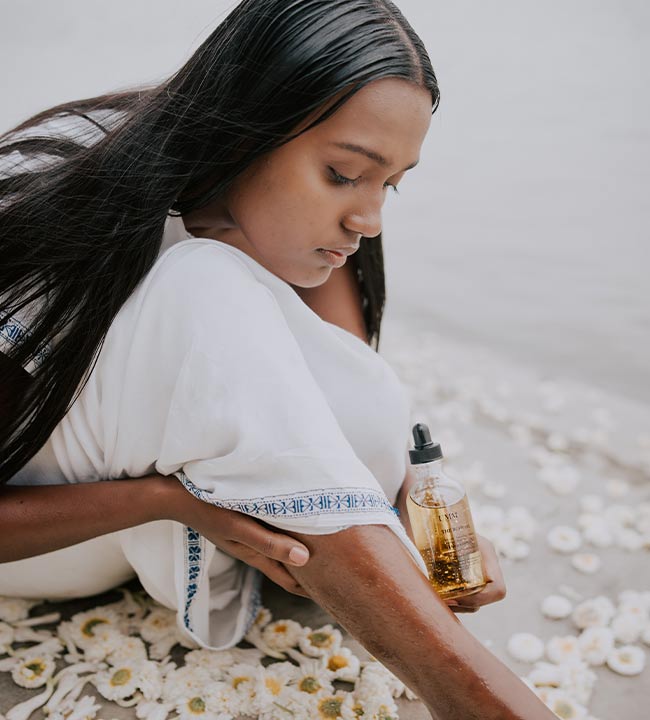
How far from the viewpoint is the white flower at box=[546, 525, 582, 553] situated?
1780mm

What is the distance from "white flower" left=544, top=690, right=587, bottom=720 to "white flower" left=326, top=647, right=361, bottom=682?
333 mm

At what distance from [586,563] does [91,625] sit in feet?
3.54

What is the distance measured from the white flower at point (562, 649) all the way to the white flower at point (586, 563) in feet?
0.84

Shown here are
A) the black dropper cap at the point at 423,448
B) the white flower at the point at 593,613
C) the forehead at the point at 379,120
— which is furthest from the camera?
the white flower at the point at 593,613

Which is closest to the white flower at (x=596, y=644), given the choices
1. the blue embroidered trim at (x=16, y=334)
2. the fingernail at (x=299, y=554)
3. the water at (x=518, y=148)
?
the fingernail at (x=299, y=554)

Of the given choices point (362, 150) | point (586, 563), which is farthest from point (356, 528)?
point (586, 563)

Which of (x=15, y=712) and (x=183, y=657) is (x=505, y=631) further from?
(x=15, y=712)

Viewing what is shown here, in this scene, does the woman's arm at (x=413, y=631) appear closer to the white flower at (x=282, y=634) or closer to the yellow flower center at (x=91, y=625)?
the white flower at (x=282, y=634)

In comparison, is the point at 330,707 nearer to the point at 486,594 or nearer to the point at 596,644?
the point at 486,594

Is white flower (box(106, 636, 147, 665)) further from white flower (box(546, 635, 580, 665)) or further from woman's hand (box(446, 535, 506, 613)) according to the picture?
white flower (box(546, 635, 580, 665))

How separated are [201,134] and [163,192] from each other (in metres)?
0.10

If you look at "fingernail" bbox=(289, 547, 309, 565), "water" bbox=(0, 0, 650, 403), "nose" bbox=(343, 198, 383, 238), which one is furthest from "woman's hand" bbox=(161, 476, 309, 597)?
"water" bbox=(0, 0, 650, 403)

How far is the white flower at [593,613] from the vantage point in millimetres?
1513

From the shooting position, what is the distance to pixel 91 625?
54.1 inches
